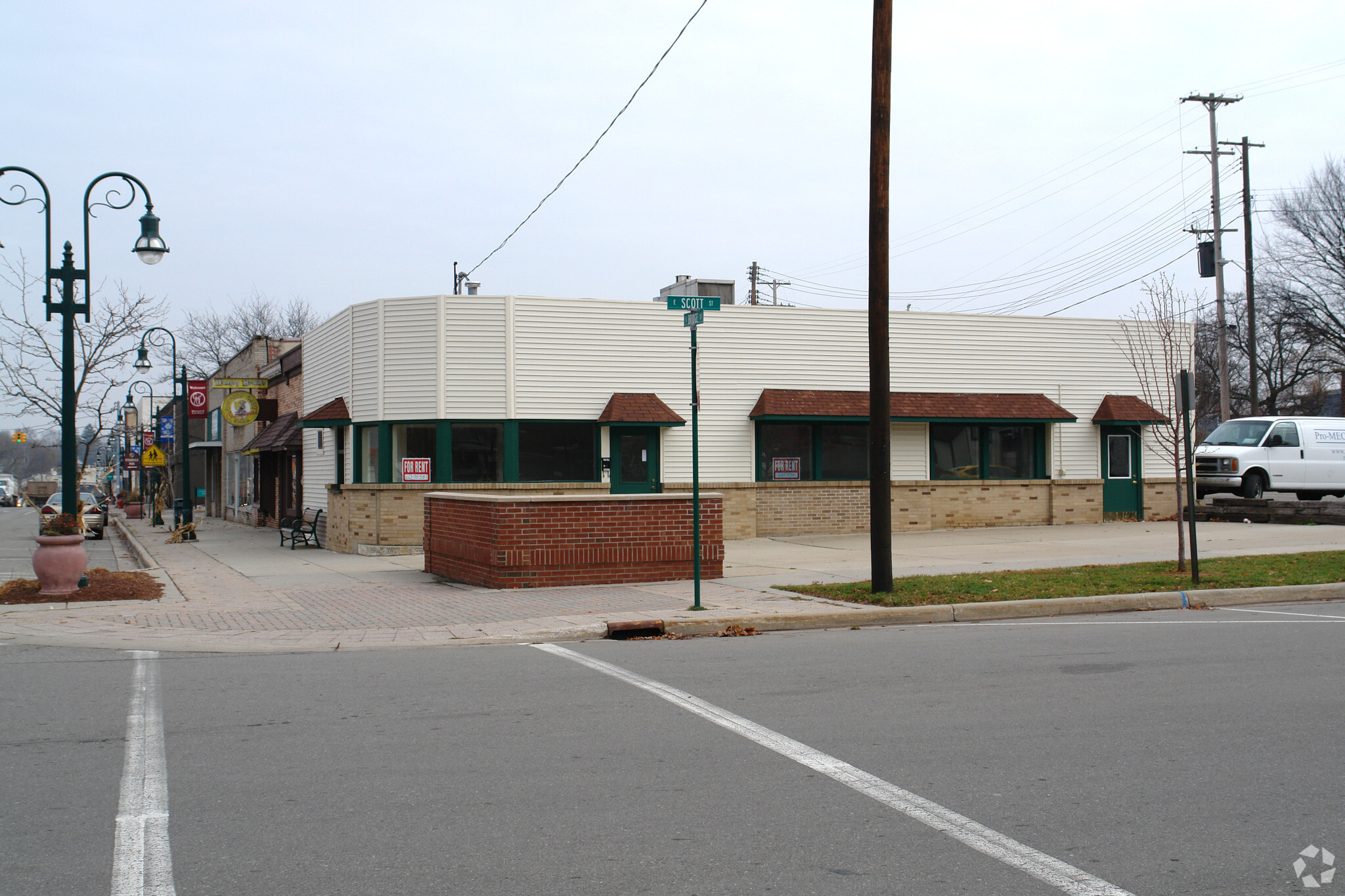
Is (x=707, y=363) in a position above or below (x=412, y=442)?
above

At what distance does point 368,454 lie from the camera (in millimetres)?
22047

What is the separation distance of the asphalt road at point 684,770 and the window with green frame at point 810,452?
13840mm

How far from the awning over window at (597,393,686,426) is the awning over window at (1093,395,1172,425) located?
1040 cm

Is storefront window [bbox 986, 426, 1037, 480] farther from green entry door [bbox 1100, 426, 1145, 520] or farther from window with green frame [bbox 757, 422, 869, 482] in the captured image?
window with green frame [bbox 757, 422, 869, 482]

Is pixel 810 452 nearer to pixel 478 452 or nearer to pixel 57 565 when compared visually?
pixel 478 452

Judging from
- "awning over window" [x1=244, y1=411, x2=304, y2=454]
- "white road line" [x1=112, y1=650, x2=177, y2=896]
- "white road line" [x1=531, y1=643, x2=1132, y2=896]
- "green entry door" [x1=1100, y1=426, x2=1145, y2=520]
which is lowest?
"white road line" [x1=531, y1=643, x2=1132, y2=896]

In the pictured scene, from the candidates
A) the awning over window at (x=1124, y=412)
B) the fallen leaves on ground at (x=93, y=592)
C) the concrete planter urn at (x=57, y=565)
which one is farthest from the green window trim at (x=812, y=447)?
the concrete planter urn at (x=57, y=565)

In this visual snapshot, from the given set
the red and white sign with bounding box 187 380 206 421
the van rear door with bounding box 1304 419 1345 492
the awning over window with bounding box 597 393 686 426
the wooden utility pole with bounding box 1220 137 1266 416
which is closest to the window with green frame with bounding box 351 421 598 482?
the awning over window with bounding box 597 393 686 426

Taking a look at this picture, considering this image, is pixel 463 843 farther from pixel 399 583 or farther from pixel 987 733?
pixel 399 583

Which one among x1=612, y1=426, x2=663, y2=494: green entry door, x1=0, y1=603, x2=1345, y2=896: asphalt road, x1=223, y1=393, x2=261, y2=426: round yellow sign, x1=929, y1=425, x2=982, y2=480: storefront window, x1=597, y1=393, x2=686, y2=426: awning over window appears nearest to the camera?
x1=0, y1=603, x2=1345, y2=896: asphalt road

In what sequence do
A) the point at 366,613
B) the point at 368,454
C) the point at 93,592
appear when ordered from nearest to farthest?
the point at 366,613
the point at 93,592
the point at 368,454

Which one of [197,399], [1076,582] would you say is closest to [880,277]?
[1076,582]

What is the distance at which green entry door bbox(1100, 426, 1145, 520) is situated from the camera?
25.6 m

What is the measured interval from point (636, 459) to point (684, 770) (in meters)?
16.8
